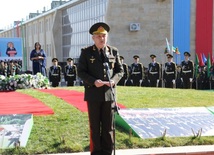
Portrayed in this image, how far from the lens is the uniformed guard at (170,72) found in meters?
17.7

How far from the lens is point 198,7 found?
91.0 ft

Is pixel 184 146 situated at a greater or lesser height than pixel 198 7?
→ lesser

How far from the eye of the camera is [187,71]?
18203mm

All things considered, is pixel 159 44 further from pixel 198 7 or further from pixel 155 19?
pixel 198 7

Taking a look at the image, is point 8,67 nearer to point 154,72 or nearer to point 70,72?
point 70,72

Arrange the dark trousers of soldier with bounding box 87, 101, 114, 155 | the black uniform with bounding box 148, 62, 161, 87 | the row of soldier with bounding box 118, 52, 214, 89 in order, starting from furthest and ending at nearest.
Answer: the black uniform with bounding box 148, 62, 161, 87, the row of soldier with bounding box 118, 52, 214, 89, the dark trousers of soldier with bounding box 87, 101, 114, 155

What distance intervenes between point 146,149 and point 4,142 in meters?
2.19

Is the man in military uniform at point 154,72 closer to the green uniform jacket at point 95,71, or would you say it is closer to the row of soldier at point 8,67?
the row of soldier at point 8,67

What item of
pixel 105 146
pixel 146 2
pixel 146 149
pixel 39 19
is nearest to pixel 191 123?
pixel 146 149

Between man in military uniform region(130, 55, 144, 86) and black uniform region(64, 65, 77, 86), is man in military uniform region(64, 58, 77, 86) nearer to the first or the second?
black uniform region(64, 65, 77, 86)

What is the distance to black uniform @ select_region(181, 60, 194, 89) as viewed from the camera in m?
18.0

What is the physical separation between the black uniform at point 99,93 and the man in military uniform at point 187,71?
1276 cm

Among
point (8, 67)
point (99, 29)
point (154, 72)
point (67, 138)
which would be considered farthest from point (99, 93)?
point (8, 67)

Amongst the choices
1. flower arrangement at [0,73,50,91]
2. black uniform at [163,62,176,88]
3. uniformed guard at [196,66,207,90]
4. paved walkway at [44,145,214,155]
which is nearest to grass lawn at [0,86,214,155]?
paved walkway at [44,145,214,155]
